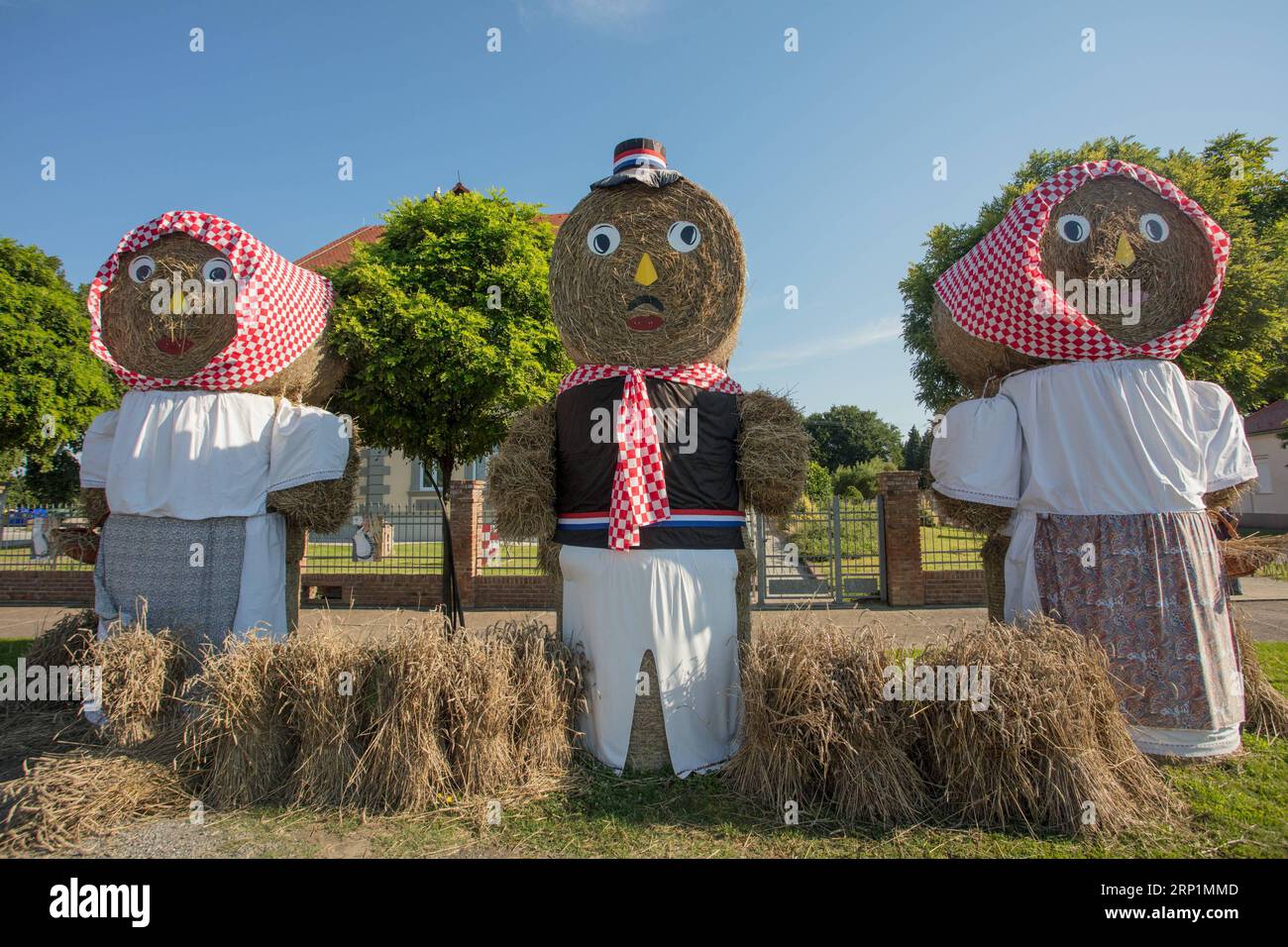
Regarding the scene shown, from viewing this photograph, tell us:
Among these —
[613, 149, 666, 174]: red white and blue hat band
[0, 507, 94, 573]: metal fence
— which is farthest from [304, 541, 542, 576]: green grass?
[613, 149, 666, 174]: red white and blue hat band

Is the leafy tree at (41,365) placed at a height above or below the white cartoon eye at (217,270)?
above

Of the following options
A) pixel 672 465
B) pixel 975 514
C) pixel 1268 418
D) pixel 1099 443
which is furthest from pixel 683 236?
pixel 1268 418

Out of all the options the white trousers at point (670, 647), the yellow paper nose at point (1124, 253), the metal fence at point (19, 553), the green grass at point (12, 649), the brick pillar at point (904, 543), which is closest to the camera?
the white trousers at point (670, 647)

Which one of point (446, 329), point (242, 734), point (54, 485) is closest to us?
point (242, 734)

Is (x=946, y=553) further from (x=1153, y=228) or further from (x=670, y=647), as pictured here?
(x=670, y=647)

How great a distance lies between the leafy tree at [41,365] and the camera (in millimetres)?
10219

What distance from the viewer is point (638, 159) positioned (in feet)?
13.1

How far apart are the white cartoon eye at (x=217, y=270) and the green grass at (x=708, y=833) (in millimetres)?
3360

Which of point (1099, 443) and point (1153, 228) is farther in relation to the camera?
point (1153, 228)

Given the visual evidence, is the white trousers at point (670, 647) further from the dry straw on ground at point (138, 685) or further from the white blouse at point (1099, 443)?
the dry straw on ground at point (138, 685)

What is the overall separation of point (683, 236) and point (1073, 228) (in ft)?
7.76

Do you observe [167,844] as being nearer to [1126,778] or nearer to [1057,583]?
[1126,778]

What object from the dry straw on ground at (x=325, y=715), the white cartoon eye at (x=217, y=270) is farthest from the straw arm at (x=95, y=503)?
the dry straw on ground at (x=325, y=715)

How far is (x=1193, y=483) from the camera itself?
150 inches
